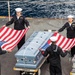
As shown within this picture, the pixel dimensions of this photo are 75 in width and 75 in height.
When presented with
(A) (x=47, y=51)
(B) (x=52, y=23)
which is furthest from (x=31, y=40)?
(B) (x=52, y=23)

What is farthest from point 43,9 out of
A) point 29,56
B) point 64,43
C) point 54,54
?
point 54,54

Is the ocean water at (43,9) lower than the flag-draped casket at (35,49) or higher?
lower

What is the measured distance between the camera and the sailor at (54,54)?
974 cm

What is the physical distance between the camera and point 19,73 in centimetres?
1078

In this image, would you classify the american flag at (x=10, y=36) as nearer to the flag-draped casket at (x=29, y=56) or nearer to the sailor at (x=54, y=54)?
the flag-draped casket at (x=29, y=56)

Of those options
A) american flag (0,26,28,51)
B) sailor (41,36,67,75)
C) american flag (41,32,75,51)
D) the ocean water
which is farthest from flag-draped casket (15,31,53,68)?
the ocean water

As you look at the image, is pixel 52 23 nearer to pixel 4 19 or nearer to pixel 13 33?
pixel 4 19

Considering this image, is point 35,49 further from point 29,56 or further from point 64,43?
point 64,43

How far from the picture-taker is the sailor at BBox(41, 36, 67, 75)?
32.0 ft

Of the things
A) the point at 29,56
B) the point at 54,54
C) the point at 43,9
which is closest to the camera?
the point at 54,54

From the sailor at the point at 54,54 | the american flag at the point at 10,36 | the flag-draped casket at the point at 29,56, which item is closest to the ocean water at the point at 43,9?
the american flag at the point at 10,36

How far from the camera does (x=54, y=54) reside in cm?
982

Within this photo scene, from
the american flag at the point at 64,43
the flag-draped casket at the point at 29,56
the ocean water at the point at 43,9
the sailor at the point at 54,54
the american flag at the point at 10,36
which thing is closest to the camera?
the sailor at the point at 54,54

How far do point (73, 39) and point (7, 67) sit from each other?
2219 millimetres
